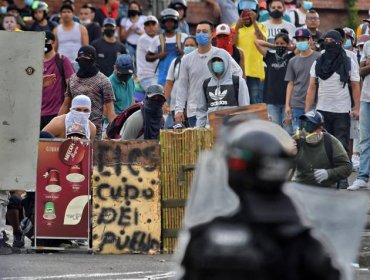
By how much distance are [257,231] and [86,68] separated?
10747 millimetres

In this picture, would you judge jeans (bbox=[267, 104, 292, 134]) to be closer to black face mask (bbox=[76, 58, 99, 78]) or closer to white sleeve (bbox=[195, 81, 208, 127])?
white sleeve (bbox=[195, 81, 208, 127])

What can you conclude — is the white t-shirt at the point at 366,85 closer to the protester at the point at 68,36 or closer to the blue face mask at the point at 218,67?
the blue face mask at the point at 218,67

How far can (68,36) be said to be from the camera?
19.3 metres

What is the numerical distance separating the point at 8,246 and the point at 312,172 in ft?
9.20

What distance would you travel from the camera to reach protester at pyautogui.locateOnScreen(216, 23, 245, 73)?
17.3m

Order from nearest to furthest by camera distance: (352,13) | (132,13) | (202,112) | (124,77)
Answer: (202,112) → (124,77) → (132,13) → (352,13)

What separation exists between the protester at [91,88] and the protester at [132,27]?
21.0ft

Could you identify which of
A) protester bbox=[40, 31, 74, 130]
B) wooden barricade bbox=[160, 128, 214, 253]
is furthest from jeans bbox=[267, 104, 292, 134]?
wooden barricade bbox=[160, 128, 214, 253]

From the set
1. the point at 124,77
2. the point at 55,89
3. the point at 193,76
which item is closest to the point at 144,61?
the point at 124,77

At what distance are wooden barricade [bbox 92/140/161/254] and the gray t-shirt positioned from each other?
4.72m

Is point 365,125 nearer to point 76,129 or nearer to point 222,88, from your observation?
point 222,88

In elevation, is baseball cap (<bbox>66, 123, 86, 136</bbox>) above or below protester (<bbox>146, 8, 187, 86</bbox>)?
below

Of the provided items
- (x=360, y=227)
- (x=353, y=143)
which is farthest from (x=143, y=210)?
(x=360, y=227)

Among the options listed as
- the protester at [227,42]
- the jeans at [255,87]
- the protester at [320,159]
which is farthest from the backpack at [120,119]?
the jeans at [255,87]
